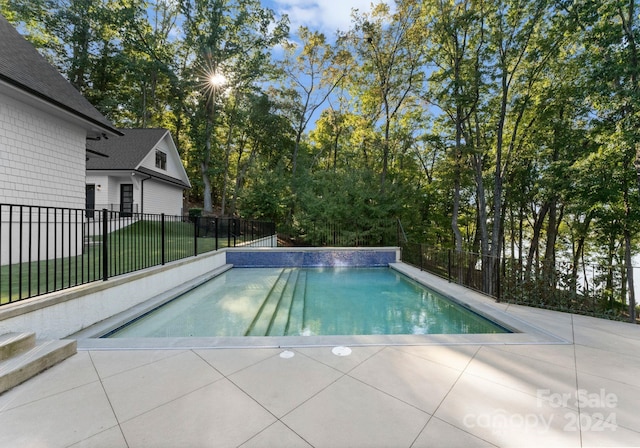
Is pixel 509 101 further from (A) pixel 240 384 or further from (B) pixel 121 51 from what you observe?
(B) pixel 121 51

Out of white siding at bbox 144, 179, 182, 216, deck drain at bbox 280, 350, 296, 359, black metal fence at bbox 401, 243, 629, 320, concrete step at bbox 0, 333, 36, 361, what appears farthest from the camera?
white siding at bbox 144, 179, 182, 216

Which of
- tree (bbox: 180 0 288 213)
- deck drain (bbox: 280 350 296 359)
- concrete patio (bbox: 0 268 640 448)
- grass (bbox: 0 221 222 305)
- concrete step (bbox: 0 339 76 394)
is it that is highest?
tree (bbox: 180 0 288 213)

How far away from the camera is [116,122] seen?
66.4 ft

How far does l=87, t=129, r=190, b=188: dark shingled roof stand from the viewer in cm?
1292

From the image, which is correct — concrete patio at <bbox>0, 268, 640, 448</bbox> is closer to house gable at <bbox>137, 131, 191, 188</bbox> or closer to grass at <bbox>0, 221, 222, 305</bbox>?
grass at <bbox>0, 221, 222, 305</bbox>

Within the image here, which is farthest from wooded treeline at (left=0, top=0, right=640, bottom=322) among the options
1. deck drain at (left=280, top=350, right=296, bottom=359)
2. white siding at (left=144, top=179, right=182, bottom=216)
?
deck drain at (left=280, top=350, right=296, bottom=359)

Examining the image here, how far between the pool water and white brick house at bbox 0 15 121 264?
2.95m

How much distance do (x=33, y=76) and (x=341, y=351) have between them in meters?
8.98

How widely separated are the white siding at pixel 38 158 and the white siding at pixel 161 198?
7.83 metres

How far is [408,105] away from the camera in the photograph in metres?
15.3

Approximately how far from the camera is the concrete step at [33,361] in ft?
6.81

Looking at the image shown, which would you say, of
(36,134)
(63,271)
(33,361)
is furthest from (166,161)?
(33,361)

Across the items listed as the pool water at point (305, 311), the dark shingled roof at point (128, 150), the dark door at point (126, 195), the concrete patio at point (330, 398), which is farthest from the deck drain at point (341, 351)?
the dark door at point (126, 195)

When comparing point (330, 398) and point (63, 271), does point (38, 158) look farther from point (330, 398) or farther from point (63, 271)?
point (330, 398)
